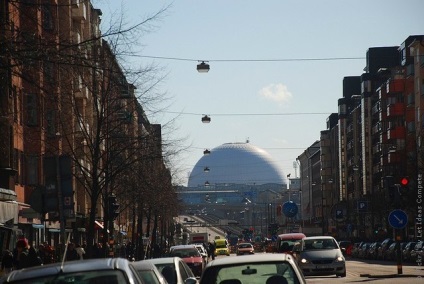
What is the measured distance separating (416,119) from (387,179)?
252 feet

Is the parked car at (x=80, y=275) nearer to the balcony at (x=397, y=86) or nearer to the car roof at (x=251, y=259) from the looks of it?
the car roof at (x=251, y=259)

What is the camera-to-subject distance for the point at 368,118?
156 metres

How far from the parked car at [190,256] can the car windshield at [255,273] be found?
91.1 ft

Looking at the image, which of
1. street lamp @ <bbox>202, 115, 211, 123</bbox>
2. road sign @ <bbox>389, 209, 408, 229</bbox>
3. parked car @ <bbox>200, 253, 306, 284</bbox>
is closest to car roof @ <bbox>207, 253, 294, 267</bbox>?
parked car @ <bbox>200, 253, 306, 284</bbox>

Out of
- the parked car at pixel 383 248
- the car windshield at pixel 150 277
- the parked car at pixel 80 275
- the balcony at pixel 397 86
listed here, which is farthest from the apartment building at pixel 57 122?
the balcony at pixel 397 86

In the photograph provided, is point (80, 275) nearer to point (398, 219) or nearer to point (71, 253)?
point (71, 253)

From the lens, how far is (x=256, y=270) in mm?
16250

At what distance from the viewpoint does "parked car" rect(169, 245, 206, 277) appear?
44.6 meters

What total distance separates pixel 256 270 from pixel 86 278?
3.54 metres

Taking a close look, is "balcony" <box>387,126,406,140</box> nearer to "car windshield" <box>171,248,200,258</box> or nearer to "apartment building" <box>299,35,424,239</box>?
"apartment building" <box>299,35,424,239</box>

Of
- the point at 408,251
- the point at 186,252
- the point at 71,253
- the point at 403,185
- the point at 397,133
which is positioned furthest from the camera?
the point at 397,133

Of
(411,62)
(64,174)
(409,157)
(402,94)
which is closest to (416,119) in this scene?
(411,62)

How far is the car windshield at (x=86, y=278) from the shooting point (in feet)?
43.3

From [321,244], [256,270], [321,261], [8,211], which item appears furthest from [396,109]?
[256,270]
